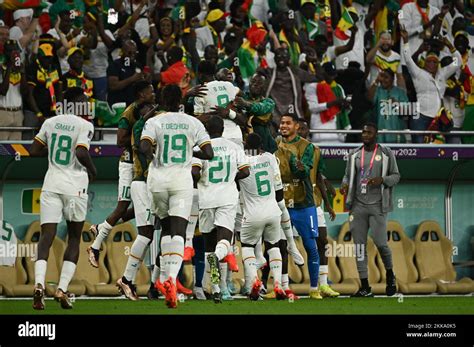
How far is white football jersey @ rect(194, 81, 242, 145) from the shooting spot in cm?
1608

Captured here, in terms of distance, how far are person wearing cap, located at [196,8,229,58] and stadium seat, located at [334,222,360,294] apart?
3.55 meters

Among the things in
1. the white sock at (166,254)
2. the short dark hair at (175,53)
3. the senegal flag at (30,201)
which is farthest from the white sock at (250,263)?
the senegal flag at (30,201)

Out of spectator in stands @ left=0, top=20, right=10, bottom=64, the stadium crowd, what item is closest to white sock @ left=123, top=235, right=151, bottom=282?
the stadium crowd

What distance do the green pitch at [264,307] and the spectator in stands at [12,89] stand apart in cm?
309

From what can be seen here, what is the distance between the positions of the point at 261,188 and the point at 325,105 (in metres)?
4.53

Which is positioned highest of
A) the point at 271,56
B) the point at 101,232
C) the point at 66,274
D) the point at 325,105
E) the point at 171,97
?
the point at 271,56

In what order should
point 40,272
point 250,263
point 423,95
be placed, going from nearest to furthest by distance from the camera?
point 40,272 < point 250,263 < point 423,95

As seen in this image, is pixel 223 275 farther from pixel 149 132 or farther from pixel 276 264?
pixel 149 132

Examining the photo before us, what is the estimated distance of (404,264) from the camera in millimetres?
20406

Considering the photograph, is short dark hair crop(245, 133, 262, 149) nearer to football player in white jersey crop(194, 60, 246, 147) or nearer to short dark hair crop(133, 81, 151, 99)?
football player in white jersey crop(194, 60, 246, 147)

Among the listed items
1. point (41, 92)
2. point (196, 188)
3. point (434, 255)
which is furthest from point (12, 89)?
point (434, 255)

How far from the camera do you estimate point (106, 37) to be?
1975 centimetres

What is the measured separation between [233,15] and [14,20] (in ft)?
11.7
